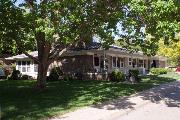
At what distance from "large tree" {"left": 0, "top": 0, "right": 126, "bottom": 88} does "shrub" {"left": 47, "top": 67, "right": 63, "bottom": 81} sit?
13.8 metres

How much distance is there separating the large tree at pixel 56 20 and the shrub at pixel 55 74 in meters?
13.8

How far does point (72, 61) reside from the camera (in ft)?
132

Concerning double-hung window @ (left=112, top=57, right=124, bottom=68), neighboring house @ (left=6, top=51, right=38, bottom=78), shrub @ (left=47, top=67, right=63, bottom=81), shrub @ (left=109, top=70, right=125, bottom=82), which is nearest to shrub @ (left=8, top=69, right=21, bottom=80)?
neighboring house @ (left=6, top=51, right=38, bottom=78)

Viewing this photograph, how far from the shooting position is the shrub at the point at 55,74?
37406 mm

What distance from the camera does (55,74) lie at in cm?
3788

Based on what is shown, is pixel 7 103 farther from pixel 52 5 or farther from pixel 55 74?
pixel 55 74

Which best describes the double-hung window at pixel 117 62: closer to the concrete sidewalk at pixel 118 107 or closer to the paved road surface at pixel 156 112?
the concrete sidewalk at pixel 118 107

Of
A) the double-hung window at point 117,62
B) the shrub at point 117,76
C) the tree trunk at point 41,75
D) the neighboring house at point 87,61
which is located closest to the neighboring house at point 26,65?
the neighboring house at point 87,61

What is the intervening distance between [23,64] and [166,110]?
105ft

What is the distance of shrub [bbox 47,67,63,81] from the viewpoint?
123 feet

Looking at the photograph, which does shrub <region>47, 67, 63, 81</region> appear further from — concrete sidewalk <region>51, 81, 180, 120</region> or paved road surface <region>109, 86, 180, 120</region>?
paved road surface <region>109, 86, 180, 120</region>

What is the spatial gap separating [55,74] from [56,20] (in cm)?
1908

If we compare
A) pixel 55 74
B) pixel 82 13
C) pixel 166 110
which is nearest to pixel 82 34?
pixel 82 13

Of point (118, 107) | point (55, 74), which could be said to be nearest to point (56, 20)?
point (118, 107)
